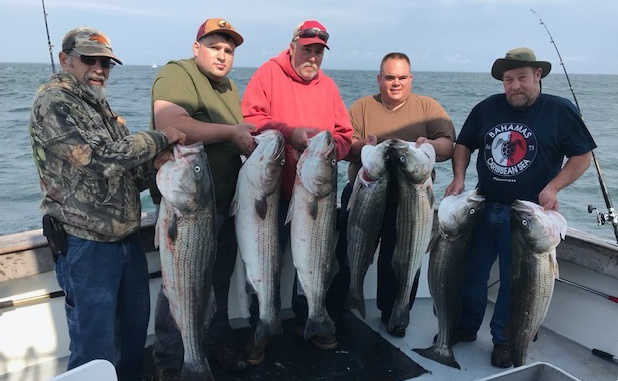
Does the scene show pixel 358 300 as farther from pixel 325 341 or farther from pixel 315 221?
pixel 315 221

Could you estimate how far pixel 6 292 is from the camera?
12.2 feet

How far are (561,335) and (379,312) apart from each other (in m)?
1.68

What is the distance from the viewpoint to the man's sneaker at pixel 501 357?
4207mm

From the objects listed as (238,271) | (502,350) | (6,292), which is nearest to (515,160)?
(502,350)

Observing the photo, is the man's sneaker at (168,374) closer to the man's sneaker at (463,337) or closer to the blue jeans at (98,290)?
the blue jeans at (98,290)

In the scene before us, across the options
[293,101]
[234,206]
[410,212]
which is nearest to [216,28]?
[293,101]

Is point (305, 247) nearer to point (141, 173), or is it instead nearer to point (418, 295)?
point (141, 173)

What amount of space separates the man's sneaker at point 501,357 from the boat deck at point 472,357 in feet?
0.20

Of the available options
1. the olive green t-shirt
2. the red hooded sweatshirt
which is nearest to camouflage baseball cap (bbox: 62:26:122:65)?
the olive green t-shirt

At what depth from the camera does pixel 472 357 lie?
439 cm

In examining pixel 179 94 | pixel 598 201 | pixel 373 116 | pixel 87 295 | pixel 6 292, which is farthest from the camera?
pixel 598 201

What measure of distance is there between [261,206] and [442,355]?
1.92 meters

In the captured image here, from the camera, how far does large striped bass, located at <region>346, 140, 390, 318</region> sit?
392 centimetres

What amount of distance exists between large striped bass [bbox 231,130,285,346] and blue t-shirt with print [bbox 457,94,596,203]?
180cm
